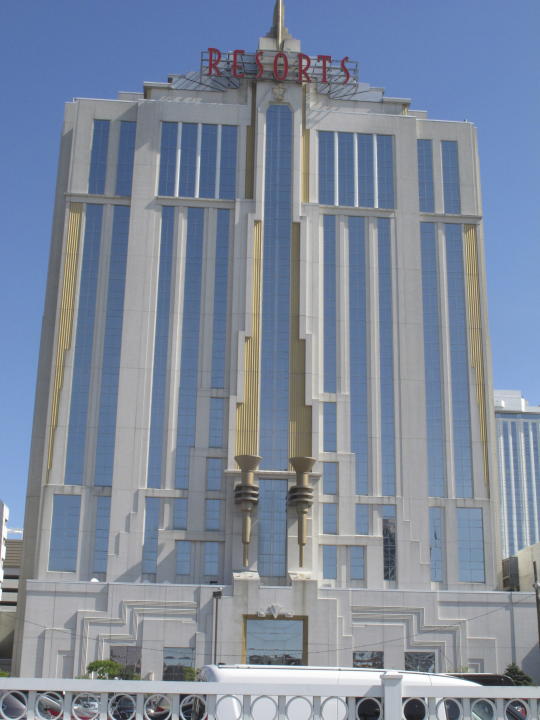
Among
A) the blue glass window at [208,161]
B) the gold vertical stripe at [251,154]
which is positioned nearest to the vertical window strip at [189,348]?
the blue glass window at [208,161]

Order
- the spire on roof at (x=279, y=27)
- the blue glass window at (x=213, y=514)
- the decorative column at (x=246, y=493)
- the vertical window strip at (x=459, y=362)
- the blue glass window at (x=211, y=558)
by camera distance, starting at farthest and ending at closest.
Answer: the spire on roof at (x=279, y=27) < the vertical window strip at (x=459, y=362) < the blue glass window at (x=213, y=514) < the blue glass window at (x=211, y=558) < the decorative column at (x=246, y=493)

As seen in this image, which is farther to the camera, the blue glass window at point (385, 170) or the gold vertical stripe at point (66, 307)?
the blue glass window at point (385, 170)

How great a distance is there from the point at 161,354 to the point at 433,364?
19373mm

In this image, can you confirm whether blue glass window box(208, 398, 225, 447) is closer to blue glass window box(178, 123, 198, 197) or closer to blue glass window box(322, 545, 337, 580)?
blue glass window box(322, 545, 337, 580)

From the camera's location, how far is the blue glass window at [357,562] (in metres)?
63.2

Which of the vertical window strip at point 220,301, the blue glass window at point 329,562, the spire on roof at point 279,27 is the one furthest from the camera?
the spire on roof at point 279,27

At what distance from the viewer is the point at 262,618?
194 ft

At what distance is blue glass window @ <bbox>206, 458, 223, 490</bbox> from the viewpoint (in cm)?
6438

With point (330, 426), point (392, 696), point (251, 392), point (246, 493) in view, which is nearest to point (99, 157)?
point (251, 392)

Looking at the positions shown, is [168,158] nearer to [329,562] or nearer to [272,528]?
[272,528]

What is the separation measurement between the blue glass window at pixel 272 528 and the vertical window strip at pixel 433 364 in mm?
10508

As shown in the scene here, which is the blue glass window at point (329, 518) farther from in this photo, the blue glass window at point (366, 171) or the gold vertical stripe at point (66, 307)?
the blue glass window at point (366, 171)

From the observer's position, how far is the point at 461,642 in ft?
197

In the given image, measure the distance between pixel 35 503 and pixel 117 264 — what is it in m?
17.8
